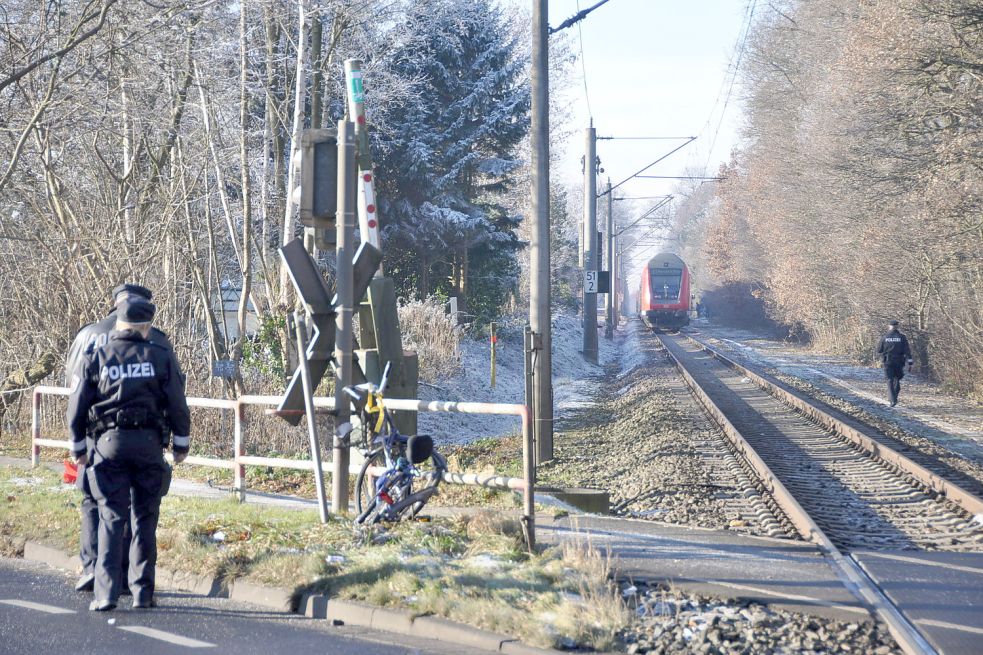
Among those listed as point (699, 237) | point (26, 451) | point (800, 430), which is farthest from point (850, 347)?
point (699, 237)

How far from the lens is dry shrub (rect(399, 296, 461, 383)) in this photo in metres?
23.3

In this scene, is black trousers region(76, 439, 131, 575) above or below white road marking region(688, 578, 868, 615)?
above

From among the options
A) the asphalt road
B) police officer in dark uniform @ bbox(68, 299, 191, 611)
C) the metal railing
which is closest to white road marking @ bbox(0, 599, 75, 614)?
the asphalt road

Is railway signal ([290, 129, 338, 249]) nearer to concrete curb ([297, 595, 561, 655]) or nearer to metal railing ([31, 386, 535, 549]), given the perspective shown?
→ metal railing ([31, 386, 535, 549])

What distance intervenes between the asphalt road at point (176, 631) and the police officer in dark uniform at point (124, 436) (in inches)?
10.0

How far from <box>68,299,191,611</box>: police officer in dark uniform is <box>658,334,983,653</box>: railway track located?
442 centimetres

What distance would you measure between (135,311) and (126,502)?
3.89 ft

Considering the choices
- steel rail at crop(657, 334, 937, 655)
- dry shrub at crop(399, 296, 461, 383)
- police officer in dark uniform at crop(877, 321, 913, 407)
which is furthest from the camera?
dry shrub at crop(399, 296, 461, 383)

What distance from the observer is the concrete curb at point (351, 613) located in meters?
5.69

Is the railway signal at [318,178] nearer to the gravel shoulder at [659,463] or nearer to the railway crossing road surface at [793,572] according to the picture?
the railway crossing road surface at [793,572]

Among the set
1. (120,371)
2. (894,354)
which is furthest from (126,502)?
(894,354)

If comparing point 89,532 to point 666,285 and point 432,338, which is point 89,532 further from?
point 666,285

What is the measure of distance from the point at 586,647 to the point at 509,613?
0.53 m

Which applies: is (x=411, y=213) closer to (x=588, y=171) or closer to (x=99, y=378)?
(x=588, y=171)
